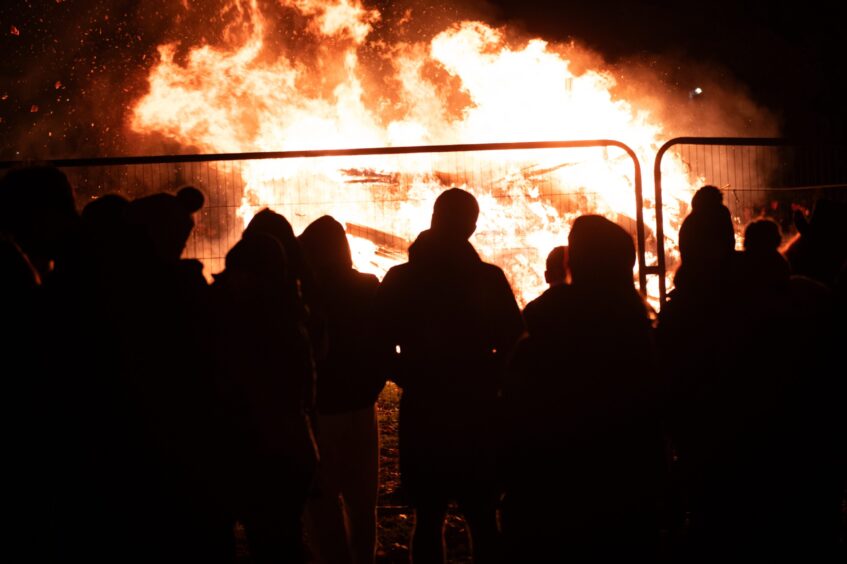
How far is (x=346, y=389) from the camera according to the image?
4.24 metres

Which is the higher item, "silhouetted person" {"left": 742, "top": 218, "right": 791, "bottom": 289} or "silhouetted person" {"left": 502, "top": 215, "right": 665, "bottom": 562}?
"silhouetted person" {"left": 742, "top": 218, "right": 791, "bottom": 289}

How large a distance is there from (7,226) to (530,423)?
2.33 m

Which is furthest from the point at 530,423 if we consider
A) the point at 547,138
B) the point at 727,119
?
the point at 727,119

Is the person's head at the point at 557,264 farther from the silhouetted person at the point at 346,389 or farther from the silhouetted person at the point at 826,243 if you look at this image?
the silhouetted person at the point at 826,243

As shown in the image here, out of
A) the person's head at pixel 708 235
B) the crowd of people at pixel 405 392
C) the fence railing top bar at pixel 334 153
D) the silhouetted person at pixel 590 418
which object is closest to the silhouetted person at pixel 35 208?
the crowd of people at pixel 405 392

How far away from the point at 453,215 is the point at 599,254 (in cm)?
124

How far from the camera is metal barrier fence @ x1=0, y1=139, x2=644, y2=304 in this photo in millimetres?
7586

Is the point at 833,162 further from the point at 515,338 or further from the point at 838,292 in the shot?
the point at 515,338

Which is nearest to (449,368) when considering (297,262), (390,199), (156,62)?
(297,262)

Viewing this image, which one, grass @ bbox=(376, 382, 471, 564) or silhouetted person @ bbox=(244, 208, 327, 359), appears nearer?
silhouetted person @ bbox=(244, 208, 327, 359)

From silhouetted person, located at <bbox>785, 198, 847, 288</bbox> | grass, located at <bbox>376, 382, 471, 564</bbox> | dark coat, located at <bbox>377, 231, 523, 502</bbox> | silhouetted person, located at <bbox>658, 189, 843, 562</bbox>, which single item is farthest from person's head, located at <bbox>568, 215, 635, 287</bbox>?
grass, located at <bbox>376, 382, 471, 564</bbox>

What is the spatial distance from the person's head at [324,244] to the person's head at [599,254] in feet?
5.56

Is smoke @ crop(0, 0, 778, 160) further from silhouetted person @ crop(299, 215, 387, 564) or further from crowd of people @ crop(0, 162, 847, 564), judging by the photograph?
crowd of people @ crop(0, 162, 847, 564)

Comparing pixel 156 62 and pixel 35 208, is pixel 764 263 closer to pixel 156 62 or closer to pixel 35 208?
pixel 35 208
